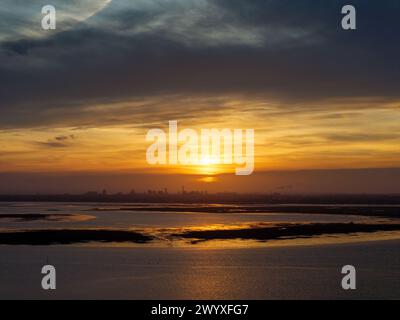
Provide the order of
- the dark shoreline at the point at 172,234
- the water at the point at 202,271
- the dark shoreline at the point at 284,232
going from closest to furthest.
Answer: the water at the point at 202,271 < the dark shoreline at the point at 172,234 < the dark shoreline at the point at 284,232

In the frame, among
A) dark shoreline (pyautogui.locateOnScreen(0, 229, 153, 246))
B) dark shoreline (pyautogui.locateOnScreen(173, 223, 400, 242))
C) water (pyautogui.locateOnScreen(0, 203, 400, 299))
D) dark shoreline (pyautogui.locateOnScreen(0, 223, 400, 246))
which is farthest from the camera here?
dark shoreline (pyautogui.locateOnScreen(173, 223, 400, 242))

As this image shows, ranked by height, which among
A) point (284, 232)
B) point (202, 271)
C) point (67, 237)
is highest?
point (67, 237)

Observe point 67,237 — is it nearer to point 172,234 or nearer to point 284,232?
point 172,234

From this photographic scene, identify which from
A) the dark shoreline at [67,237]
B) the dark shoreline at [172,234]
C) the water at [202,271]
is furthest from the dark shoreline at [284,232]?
the water at [202,271]

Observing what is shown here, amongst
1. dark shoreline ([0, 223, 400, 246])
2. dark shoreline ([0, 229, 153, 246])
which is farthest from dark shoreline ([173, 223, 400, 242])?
dark shoreline ([0, 229, 153, 246])

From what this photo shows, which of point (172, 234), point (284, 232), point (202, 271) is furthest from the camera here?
point (284, 232)

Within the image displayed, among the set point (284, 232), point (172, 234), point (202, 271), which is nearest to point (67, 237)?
point (172, 234)

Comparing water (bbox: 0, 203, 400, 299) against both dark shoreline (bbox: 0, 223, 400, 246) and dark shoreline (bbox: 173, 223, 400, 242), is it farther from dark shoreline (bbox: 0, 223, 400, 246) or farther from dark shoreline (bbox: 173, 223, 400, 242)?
dark shoreline (bbox: 173, 223, 400, 242)

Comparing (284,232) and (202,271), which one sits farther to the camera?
(284,232)

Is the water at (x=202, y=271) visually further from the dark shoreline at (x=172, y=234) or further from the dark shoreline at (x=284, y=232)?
the dark shoreline at (x=284, y=232)

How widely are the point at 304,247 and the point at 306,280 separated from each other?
15.2 metres
